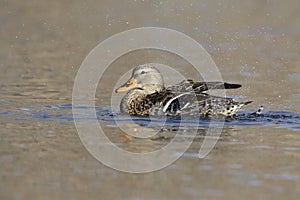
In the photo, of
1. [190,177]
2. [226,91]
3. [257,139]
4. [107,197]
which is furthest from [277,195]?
[226,91]

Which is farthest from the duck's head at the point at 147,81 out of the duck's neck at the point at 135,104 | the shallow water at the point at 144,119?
the shallow water at the point at 144,119

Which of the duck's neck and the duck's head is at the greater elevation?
the duck's head

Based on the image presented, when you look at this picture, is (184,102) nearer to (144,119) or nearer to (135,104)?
(144,119)

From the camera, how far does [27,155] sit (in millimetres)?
7020

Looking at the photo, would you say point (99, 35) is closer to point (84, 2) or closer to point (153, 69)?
point (84, 2)

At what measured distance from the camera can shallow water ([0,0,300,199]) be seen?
6191 millimetres

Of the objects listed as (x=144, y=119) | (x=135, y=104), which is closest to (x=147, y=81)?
(x=135, y=104)

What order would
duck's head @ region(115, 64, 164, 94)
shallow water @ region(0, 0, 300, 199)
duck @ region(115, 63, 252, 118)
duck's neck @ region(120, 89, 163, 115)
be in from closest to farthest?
shallow water @ region(0, 0, 300, 199) < duck @ region(115, 63, 252, 118) < duck's neck @ region(120, 89, 163, 115) < duck's head @ region(115, 64, 164, 94)

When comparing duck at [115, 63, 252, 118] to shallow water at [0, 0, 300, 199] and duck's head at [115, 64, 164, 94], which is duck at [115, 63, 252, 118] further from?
shallow water at [0, 0, 300, 199]

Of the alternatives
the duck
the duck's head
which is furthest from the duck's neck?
the duck's head

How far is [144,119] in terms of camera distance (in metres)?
9.20

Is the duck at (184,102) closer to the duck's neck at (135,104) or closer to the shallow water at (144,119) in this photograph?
the duck's neck at (135,104)

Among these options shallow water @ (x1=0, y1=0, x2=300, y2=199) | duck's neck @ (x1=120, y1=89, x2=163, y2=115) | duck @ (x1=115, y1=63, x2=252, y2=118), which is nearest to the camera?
shallow water @ (x1=0, y1=0, x2=300, y2=199)

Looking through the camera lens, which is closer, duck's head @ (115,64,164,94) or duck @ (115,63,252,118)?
duck @ (115,63,252,118)
